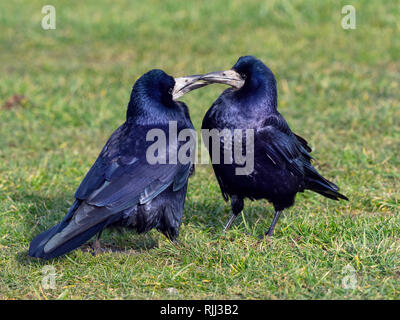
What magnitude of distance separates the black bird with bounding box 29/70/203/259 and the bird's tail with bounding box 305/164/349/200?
33.7 inches

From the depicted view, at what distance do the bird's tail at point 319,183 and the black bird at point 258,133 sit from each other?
146 mm

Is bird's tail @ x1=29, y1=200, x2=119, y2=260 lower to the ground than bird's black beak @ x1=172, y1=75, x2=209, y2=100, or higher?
lower

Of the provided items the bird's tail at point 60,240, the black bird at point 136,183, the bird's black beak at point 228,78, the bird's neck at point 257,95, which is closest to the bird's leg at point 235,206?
the black bird at point 136,183

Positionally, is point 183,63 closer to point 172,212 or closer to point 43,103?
point 43,103

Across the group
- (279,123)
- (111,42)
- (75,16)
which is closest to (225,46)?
(111,42)

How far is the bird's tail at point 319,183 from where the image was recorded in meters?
4.49

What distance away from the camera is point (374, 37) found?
9.34 meters

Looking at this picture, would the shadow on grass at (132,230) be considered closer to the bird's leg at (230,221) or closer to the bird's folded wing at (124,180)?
the bird's leg at (230,221)

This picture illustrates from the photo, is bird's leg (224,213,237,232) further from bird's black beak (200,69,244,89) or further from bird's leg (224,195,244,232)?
bird's black beak (200,69,244,89)

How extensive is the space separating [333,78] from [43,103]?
354 centimetres

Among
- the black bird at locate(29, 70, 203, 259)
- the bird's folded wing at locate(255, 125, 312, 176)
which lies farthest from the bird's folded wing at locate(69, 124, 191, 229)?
the bird's folded wing at locate(255, 125, 312, 176)

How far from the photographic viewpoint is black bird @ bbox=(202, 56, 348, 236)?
163 inches

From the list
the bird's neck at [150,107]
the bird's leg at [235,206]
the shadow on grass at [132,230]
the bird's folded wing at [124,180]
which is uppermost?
the bird's neck at [150,107]

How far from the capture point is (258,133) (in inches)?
164
